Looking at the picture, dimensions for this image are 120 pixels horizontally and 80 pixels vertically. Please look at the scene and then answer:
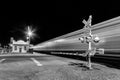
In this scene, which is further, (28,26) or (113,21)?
(28,26)

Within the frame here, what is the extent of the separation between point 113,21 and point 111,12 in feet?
5.72

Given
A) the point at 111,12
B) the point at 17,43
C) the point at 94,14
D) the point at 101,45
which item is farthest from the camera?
the point at 17,43

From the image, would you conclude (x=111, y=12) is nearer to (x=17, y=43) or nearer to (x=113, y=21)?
(x=113, y=21)

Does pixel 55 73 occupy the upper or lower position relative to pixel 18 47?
lower

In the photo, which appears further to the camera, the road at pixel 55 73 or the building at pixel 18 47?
the building at pixel 18 47

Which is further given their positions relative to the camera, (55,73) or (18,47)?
(18,47)

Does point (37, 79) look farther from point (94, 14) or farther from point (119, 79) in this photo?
point (94, 14)

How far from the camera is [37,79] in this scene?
3801 mm

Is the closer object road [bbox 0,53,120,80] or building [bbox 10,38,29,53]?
road [bbox 0,53,120,80]

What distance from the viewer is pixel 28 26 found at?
39000 mm

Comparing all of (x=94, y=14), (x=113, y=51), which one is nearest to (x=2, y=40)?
(x=94, y=14)

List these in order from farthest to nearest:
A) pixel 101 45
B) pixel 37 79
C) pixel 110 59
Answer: pixel 101 45, pixel 110 59, pixel 37 79

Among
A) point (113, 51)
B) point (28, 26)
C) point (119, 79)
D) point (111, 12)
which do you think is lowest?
point (119, 79)

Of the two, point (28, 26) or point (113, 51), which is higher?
point (28, 26)
